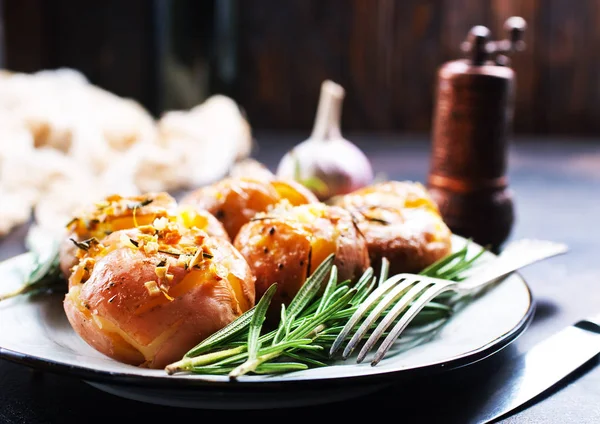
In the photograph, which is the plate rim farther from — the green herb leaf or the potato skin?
the potato skin

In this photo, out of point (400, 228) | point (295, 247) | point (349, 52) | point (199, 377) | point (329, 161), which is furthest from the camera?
point (349, 52)

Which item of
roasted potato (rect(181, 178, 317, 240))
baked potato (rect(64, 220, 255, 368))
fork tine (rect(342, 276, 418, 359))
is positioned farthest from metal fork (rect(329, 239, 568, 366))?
roasted potato (rect(181, 178, 317, 240))

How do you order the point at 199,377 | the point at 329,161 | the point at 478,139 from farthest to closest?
1. the point at 329,161
2. the point at 478,139
3. the point at 199,377

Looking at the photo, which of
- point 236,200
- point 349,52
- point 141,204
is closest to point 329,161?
point 236,200

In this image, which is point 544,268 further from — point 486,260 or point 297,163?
point 297,163

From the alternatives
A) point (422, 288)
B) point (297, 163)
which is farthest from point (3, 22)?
point (422, 288)

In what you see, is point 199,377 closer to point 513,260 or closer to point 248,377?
point 248,377
